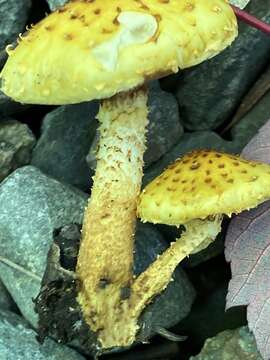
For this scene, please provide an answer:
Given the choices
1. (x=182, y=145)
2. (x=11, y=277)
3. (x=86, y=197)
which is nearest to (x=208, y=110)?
(x=182, y=145)

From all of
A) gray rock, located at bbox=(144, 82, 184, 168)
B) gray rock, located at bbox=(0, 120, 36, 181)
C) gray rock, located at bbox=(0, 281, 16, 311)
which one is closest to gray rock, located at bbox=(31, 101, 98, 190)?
gray rock, located at bbox=(0, 120, 36, 181)

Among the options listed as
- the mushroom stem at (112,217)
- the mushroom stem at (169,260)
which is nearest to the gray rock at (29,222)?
the mushroom stem at (112,217)

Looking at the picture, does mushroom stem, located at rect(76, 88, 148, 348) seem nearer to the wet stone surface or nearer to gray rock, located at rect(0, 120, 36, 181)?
the wet stone surface

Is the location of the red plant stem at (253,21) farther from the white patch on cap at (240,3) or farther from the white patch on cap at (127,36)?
the white patch on cap at (127,36)

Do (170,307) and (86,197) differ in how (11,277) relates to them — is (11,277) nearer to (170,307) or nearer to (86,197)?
(86,197)

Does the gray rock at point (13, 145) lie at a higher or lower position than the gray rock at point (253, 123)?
higher

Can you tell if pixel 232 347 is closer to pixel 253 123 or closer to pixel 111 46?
pixel 253 123
